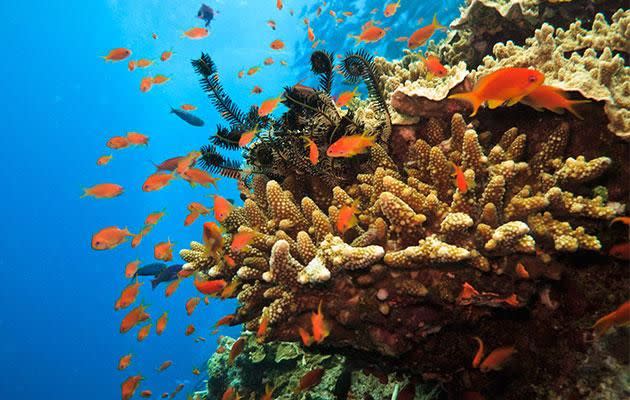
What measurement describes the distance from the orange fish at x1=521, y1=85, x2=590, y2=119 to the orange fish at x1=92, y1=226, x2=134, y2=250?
5952mm

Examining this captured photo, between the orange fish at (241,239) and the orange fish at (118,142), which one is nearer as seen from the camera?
the orange fish at (241,239)

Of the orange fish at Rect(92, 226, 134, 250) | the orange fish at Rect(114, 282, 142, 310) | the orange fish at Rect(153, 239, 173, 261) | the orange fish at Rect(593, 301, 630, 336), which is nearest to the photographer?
the orange fish at Rect(593, 301, 630, 336)

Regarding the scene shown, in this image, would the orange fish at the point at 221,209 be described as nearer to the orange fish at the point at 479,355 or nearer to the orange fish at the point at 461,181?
the orange fish at the point at 461,181

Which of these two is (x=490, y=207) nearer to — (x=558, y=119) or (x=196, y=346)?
(x=558, y=119)

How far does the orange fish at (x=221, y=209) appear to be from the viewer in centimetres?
337

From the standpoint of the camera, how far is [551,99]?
7.55ft

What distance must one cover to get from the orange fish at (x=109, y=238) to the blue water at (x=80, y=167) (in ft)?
169

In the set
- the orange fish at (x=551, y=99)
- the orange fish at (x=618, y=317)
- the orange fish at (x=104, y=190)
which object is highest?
the orange fish at (x=104, y=190)

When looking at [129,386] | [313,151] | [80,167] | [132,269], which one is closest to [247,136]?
[313,151]

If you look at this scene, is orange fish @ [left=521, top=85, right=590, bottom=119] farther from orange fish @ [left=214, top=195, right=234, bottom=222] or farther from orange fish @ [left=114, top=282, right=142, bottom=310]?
orange fish @ [left=114, top=282, right=142, bottom=310]

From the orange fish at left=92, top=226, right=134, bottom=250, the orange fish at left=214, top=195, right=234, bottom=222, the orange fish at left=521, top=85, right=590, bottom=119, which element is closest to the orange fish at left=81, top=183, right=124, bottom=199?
the orange fish at left=92, top=226, right=134, bottom=250

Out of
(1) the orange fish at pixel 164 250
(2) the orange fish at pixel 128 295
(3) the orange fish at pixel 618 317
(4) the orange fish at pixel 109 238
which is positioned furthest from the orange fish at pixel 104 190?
(3) the orange fish at pixel 618 317

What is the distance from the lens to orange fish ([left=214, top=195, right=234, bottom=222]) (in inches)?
133

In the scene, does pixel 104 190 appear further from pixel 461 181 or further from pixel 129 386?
pixel 461 181
